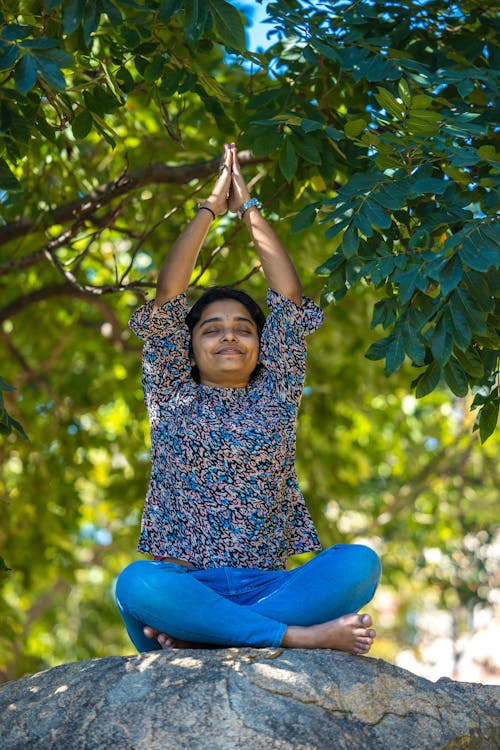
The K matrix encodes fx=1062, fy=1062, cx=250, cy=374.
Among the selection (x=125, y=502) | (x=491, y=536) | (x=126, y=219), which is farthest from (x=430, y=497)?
(x=126, y=219)

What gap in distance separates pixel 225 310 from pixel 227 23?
1086 mm

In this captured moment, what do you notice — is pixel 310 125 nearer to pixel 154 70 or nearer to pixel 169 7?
pixel 169 7

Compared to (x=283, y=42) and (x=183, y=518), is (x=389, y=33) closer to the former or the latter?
(x=283, y=42)

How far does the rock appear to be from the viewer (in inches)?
118

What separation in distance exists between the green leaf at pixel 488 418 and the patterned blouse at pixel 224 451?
696mm

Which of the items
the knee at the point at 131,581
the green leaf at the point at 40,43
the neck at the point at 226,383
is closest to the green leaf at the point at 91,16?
the green leaf at the point at 40,43

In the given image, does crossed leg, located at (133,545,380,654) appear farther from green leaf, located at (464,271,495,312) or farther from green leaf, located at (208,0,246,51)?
green leaf, located at (208,0,246,51)

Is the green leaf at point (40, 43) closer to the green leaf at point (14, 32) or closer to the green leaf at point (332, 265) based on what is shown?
the green leaf at point (14, 32)


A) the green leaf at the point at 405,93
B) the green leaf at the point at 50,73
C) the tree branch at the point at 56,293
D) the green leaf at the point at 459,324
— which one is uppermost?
the green leaf at the point at 50,73

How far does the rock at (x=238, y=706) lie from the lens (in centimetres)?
299

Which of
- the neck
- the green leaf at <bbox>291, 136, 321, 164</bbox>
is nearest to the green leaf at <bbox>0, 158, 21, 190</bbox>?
the neck

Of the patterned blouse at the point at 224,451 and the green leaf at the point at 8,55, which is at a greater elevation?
the green leaf at the point at 8,55

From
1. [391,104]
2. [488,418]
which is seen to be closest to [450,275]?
[391,104]

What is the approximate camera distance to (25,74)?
3.36 m
